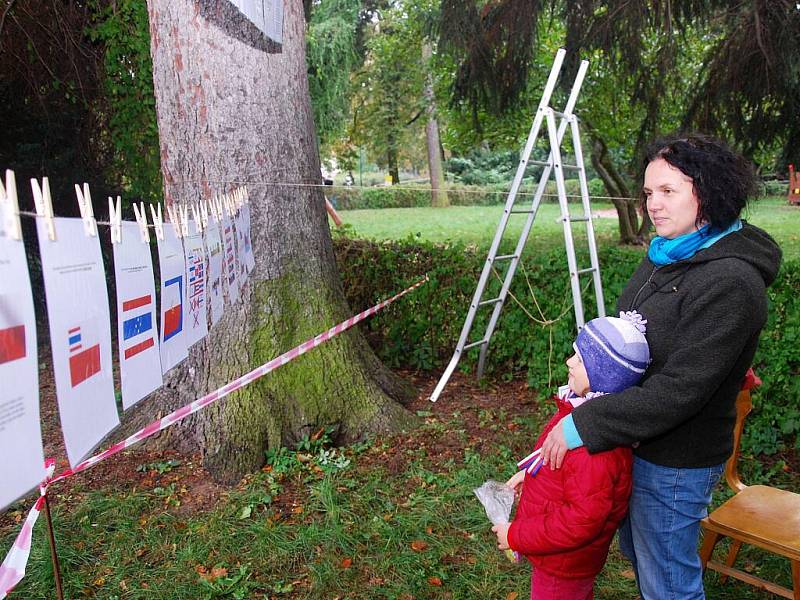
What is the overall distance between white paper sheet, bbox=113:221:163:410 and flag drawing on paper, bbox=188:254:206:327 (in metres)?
0.35

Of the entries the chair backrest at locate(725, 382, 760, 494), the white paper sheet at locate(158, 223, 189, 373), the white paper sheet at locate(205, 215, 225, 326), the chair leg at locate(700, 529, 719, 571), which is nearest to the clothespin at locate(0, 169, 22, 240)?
the white paper sheet at locate(158, 223, 189, 373)

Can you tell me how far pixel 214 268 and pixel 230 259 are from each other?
0.36m

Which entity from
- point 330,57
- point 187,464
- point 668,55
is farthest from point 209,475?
point 330,57

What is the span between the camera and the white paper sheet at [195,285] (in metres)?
2.24

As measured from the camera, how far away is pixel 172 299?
211cm

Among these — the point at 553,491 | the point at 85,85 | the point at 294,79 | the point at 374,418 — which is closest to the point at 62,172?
the point at 85,85

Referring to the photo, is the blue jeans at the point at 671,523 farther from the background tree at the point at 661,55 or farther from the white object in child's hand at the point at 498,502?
the background tree at the point at 661,55

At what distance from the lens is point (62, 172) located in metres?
7.89

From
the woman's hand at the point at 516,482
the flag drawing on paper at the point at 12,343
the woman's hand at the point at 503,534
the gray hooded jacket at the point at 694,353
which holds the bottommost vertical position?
the woman's hand at the point at 503,534

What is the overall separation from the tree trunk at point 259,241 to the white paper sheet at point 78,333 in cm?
182

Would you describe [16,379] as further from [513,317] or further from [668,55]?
[668,55]

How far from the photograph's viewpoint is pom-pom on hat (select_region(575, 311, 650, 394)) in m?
1.68

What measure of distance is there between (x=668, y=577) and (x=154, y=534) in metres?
2.29

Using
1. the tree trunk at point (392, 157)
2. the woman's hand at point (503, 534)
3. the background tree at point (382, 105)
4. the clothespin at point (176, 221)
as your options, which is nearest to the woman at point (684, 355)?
the woman's hand at point (503, 534)
